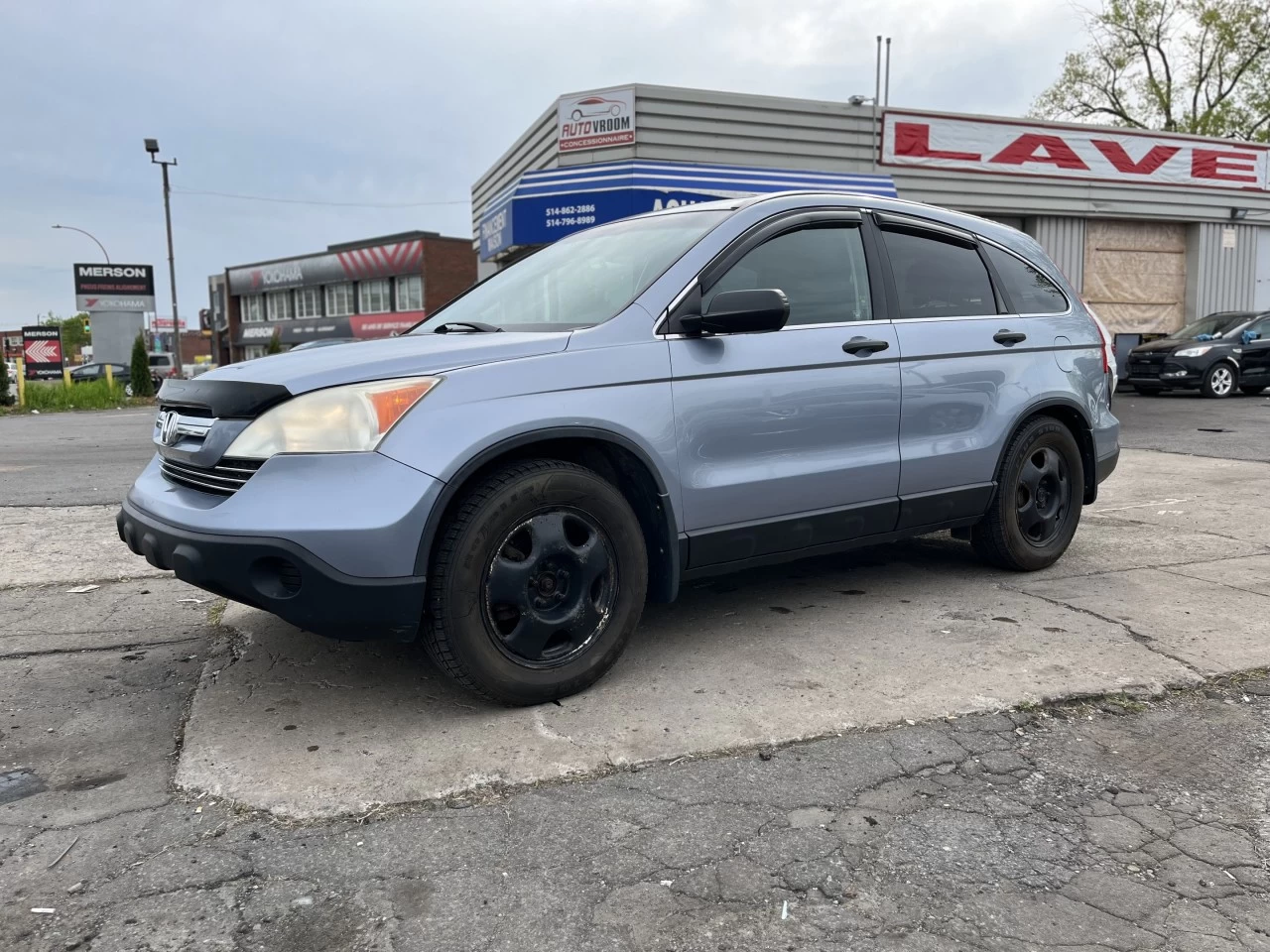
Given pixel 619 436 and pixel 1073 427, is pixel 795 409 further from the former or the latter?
pixel 1073 427

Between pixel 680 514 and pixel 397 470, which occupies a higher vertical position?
pixel 397 470

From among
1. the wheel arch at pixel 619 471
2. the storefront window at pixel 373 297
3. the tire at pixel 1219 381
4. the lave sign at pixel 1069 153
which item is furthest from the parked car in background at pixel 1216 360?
the storefront window at pixel 373 297

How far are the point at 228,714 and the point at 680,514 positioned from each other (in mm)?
1661

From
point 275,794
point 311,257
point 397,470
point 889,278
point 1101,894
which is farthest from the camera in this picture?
point 311,257

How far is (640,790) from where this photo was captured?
8.82 ft

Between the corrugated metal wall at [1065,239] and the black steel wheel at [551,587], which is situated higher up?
the corrugated metal wall at [1065,239]

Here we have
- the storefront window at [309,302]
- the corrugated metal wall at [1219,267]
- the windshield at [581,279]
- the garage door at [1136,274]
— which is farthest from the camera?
the storefront window at [309,302]

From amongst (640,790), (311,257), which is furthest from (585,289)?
(311,257)

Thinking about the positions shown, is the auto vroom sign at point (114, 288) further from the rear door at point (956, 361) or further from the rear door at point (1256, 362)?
the rear door at point (956, 361)

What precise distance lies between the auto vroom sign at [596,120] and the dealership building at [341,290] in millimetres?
25272

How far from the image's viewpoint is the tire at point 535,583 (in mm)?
2982

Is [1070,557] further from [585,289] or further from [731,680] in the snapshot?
[585,289]

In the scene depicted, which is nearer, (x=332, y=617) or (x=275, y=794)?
(x=275, y=794)

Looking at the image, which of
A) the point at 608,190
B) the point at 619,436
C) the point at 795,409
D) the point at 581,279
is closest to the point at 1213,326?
the point at 608,190
